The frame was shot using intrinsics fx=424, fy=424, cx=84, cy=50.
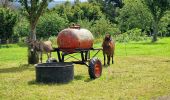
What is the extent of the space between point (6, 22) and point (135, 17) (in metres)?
23.8

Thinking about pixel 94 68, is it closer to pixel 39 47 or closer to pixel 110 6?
pixel 39 47

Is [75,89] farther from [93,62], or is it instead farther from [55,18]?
[55,18]

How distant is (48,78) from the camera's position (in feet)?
48.4

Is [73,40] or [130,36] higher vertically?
[73,40]

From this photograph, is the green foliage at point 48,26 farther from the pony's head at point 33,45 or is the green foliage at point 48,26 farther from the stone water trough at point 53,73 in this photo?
the stone water trough at point 53,73

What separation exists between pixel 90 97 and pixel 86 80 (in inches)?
139

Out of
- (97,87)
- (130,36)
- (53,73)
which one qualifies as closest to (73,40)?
(53,73)

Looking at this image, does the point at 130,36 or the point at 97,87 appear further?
the point at 130,36

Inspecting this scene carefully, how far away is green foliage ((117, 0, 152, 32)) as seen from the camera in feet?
204

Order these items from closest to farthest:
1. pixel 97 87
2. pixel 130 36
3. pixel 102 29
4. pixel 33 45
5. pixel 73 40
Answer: pixel 97 87, pixel 73 40, pixel 33 45, pixel 130 36, pixel 102 29

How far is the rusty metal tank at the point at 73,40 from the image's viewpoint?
17.5m

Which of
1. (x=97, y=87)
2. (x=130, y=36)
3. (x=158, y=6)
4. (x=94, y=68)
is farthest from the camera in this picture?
(x=158, y=6)

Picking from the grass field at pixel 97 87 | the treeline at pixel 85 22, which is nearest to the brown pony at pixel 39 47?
the grass field at pixel 97 87

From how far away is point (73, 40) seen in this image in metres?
17.4
